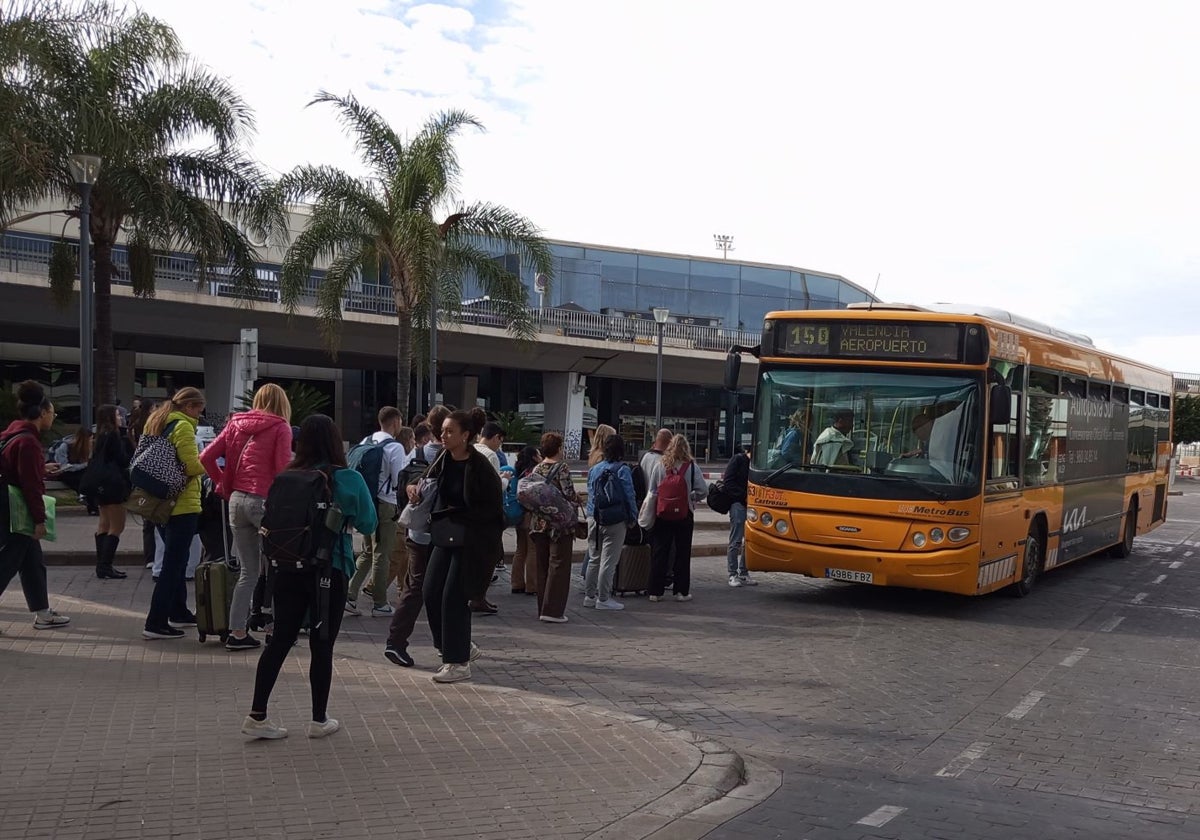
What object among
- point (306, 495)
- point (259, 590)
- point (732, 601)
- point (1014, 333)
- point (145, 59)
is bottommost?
point (732, 601)

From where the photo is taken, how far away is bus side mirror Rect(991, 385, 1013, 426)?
37.5 ft

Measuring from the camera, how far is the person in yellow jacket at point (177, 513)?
8.95m

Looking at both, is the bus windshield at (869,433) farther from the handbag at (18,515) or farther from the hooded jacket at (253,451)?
the handbag at (18,515)

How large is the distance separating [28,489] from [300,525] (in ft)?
12.0

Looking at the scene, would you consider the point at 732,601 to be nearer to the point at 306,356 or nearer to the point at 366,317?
the point at 366,317

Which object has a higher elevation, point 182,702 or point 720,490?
point 720,490

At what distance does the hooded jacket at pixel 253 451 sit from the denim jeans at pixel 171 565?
0.69 m

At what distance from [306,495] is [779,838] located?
116 inches

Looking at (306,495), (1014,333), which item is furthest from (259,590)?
(1014,333)

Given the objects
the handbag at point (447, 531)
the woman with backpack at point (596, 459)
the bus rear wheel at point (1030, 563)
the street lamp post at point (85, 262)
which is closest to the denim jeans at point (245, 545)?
the handbag at point (447, 531)

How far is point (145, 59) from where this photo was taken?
2347 centimetres

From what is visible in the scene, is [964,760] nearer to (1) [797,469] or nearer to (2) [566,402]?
(1) [797,469]

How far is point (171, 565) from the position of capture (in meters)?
8.91

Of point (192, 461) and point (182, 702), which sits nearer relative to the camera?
point (182, 702)
